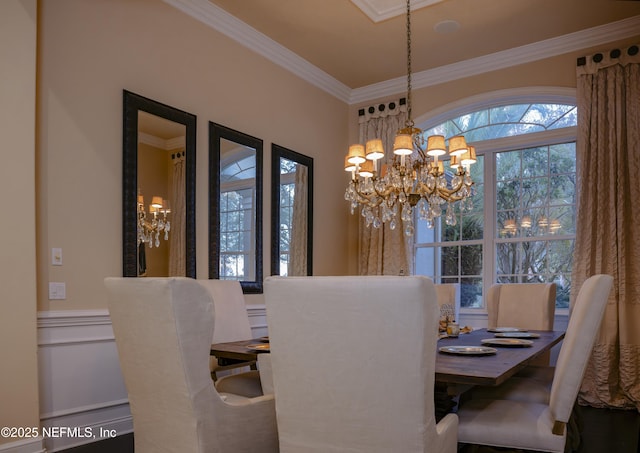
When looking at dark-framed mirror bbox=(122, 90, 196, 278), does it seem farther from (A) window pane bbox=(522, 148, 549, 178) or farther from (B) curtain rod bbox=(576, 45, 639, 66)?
(B) curtain rod bbox=(576, 45, 639, 66)

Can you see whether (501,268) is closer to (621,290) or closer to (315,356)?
(621,290)

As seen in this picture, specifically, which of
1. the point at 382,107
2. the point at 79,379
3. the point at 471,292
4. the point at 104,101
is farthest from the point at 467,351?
the point at 382,107

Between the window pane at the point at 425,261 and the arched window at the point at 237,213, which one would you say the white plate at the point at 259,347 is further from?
the window pane at the point at 425,261

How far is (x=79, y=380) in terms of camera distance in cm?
294

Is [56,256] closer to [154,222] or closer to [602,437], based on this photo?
[154,222]

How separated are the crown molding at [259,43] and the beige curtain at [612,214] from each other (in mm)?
2364

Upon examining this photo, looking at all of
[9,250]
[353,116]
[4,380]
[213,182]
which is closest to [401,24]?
[353,116]

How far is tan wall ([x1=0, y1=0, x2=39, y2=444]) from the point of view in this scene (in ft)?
8.28

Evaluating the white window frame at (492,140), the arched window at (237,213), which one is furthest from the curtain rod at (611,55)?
the arched window at (237,213)

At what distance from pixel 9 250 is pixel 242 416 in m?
1.59

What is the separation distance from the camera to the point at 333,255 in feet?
17.5

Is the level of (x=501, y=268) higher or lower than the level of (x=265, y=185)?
lower

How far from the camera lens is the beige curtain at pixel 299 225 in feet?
15.5

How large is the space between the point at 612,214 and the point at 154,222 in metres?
3.52
